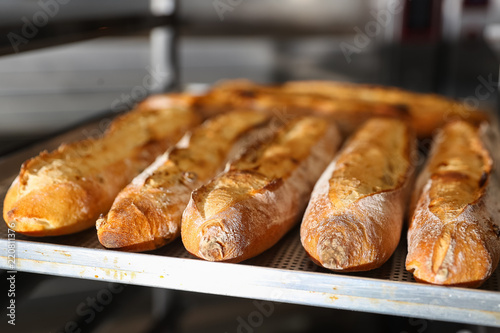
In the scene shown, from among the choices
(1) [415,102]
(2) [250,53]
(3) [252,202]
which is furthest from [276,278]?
(2) [250,53]

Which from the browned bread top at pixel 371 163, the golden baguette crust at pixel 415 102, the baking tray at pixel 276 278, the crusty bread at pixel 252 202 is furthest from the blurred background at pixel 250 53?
the baking tray at pixel 276 278

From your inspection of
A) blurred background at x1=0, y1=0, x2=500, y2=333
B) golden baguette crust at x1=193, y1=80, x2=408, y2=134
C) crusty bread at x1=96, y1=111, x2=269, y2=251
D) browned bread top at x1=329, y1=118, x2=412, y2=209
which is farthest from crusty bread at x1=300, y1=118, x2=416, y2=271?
blurred background at x1=0, y1=0, x2=500, y2=333

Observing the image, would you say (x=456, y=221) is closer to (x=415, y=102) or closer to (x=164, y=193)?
(x=164, y=193)

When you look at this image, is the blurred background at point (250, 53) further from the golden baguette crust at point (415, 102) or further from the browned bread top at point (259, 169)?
the browned bread top at point (259, 169)

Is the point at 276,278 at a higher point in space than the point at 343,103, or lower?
higher

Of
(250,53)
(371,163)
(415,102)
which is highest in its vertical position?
(371,163)

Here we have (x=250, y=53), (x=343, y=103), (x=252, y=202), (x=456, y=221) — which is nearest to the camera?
(x=456, y=221)

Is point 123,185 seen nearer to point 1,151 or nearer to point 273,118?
point 1,151

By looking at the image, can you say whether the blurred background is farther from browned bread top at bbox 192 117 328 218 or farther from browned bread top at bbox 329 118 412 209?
browned bread top at bbox 192 117 328 218
